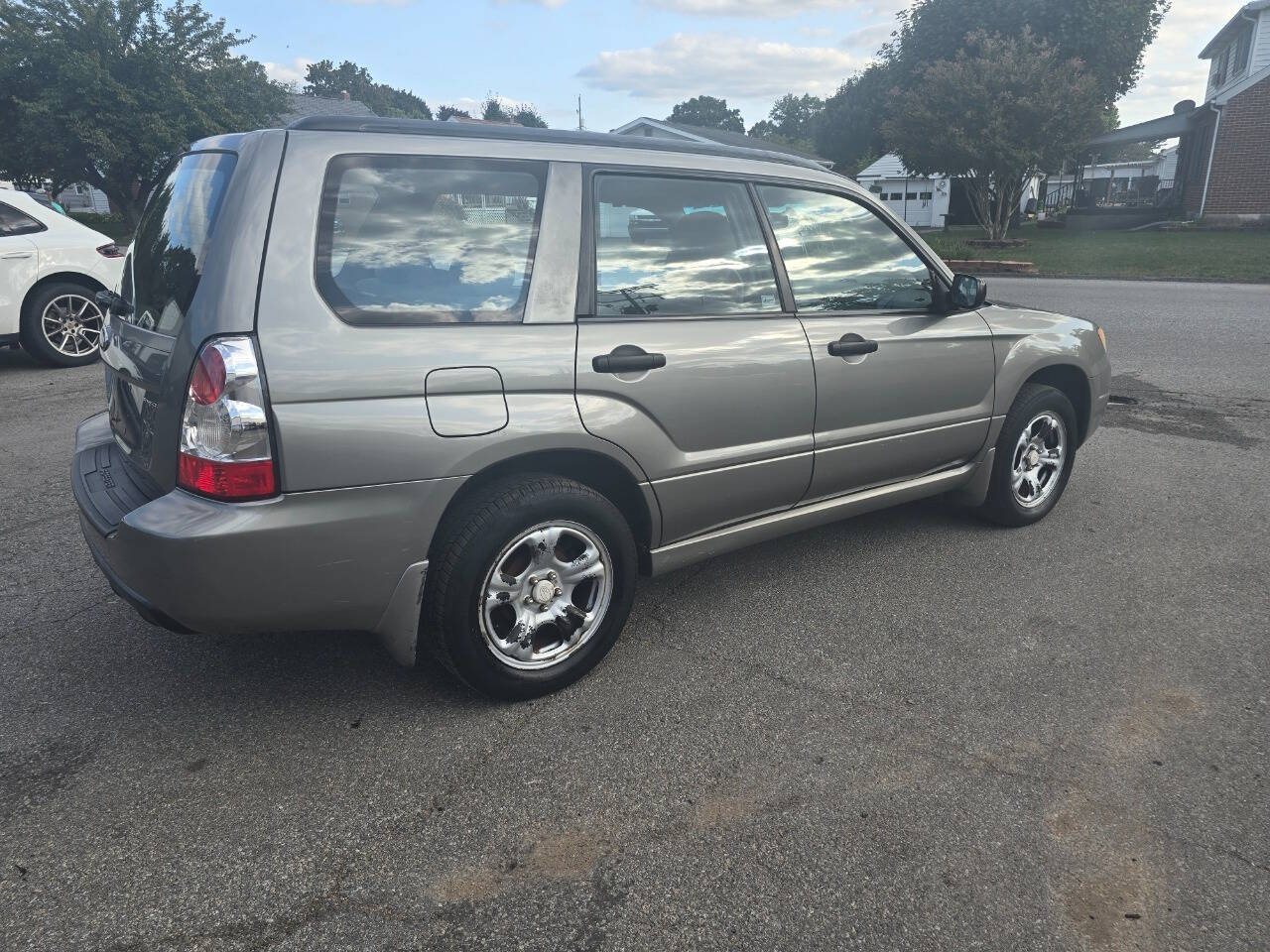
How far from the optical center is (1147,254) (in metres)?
20.7

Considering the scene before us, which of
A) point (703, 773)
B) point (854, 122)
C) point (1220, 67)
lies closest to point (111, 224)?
point (703, 773)

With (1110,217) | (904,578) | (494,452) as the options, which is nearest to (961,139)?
(1110,217)

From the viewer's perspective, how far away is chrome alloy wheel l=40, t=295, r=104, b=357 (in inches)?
329

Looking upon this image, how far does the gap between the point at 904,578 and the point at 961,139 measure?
928 inches

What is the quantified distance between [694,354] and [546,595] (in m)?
0.96

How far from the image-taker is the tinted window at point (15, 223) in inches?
315

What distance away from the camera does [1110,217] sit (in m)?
34.6

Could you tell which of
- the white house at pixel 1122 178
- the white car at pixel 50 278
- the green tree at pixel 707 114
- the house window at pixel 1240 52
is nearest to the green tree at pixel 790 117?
the green tree at pixel 707 114

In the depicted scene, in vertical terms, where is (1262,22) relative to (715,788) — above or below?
above

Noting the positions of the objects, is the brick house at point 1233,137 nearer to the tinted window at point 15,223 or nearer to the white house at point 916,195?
the white house at point 916,195

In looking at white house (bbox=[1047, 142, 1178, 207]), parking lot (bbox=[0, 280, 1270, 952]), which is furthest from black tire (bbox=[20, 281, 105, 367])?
white house (bbox=[1047, 142, 1178, 207])

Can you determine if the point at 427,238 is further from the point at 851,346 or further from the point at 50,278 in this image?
the point at 50,278

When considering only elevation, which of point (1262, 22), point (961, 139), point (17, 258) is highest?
point (1262, 22)

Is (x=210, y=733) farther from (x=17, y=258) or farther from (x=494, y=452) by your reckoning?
(x=17, y=258)
